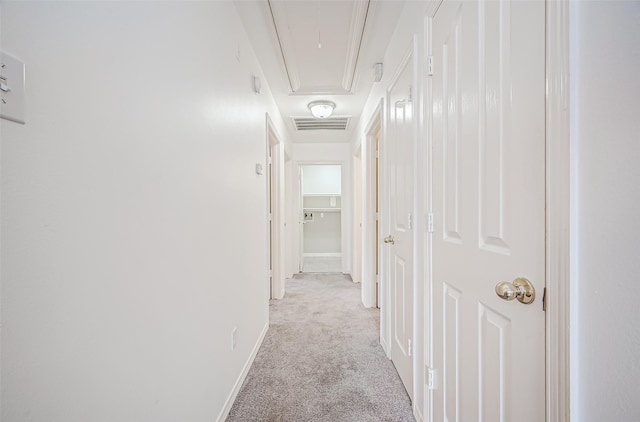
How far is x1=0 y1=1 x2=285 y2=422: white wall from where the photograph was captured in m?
0.50

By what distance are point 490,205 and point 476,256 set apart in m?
0.19

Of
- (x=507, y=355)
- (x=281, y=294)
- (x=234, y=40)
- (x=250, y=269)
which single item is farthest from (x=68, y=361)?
(x=281, y=294)

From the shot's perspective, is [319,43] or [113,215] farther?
[319,43]

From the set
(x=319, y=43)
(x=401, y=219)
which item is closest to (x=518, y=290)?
(x=401, y=219)

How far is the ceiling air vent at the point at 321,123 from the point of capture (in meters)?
3.59

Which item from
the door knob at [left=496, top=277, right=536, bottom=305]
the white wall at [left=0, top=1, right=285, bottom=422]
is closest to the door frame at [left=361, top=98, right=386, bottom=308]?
the white wall at [left=0, top=1, right=285, bottom=422]

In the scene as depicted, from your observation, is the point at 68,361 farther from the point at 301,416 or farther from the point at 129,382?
the point at 301,416

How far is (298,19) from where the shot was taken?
68.4 inches

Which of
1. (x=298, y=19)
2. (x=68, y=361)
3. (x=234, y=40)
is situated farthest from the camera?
(x=298, y=19)

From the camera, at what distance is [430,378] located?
1.25 meters

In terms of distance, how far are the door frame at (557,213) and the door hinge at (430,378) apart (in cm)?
67

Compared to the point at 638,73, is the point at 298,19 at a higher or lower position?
higher

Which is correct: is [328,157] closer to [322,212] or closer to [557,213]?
[322,212]

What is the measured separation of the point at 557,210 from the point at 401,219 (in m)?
1.17
